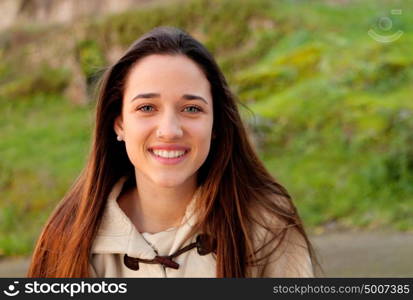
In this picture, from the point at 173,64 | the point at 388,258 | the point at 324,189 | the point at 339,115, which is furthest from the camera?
the point at 339,115

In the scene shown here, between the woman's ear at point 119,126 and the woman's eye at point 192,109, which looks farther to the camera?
the woman's ear at point 119,126

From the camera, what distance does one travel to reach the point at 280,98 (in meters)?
7.07

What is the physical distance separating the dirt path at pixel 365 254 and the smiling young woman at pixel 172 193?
7.51 feet

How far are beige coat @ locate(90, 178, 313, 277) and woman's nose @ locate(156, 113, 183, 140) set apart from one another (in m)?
0.27

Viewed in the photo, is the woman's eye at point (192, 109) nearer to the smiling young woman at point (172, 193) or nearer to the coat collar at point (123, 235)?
the smiling young woman at point (172, 193)

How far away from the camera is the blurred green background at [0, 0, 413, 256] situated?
550 cm

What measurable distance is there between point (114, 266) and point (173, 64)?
24.2 inches

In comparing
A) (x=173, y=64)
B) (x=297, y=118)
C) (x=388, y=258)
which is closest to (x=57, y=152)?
(x=297, y=118)

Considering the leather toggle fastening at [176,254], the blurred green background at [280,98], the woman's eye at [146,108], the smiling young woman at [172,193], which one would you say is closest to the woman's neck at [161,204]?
the smiling young woman at [172,193]

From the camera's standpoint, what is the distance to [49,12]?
12555mm

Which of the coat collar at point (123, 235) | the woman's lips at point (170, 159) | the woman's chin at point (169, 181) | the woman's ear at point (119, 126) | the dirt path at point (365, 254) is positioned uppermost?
the dirt path at point (365, 254)

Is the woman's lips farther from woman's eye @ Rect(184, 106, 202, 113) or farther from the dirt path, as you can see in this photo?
the dirt path

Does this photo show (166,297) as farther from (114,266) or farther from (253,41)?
(253,41)

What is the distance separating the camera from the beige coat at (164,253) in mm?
2092
